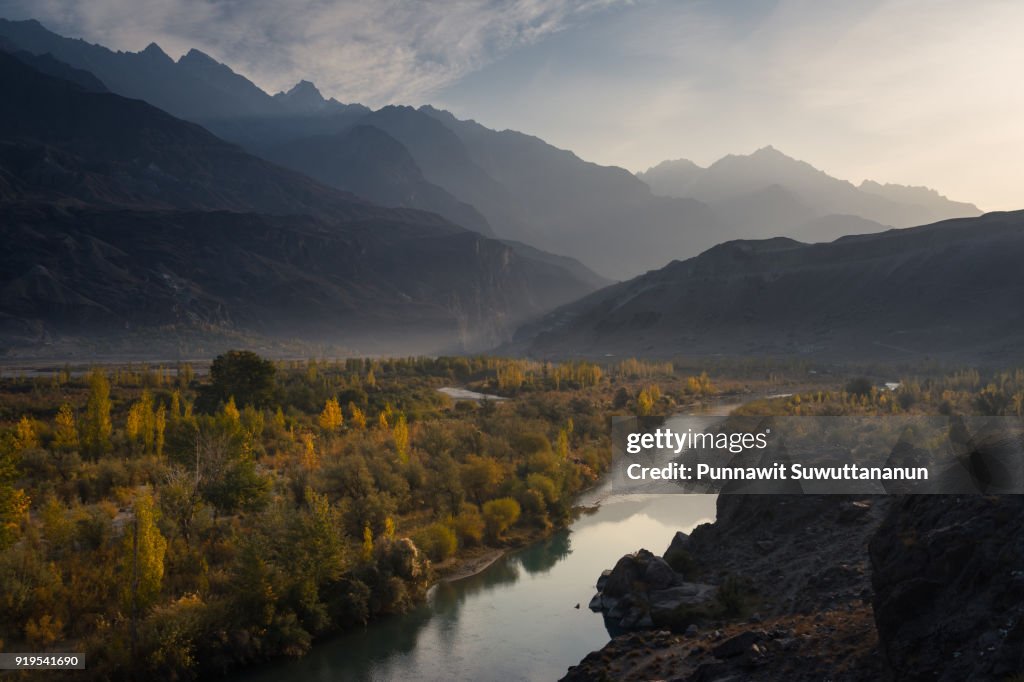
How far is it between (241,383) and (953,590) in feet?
162

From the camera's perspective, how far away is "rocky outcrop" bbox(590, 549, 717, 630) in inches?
895

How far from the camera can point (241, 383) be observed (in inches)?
2124

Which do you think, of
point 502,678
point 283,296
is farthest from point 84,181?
point 502,678

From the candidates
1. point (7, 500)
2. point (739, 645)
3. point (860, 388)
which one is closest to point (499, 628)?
point (739, 645)

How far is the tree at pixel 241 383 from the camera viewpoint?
53431 millimetres

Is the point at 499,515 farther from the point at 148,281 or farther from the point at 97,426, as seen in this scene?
the point at 148,281

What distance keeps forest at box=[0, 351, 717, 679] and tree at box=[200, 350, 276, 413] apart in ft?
0.36

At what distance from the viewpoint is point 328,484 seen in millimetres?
32781

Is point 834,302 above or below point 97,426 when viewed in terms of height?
above

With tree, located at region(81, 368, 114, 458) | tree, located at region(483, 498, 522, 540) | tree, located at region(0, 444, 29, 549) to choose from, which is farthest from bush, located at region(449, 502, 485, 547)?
tree, located at region(81, 368, 114, 458)

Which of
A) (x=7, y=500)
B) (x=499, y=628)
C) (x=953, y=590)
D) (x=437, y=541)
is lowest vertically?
(x=499, y=628)

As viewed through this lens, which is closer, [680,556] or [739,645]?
[739,645]

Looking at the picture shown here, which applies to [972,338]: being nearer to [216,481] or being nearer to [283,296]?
[216,481]

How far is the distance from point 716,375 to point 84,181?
17490cm
